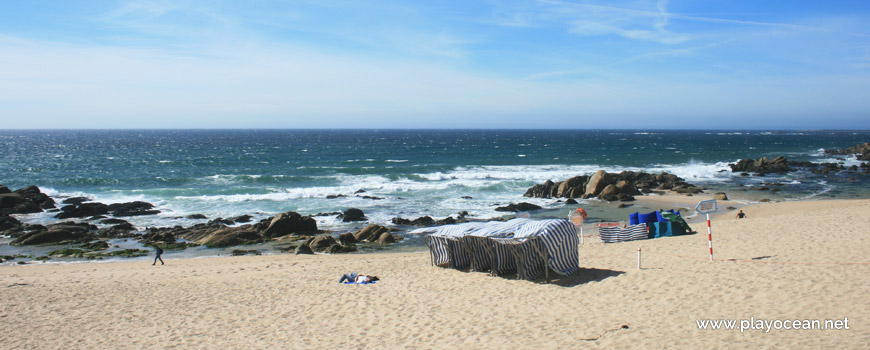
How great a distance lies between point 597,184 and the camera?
36031 millimetres

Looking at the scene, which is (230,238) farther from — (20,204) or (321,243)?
(20,204)

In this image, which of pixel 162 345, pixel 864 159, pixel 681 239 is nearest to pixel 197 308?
pixel 162 345

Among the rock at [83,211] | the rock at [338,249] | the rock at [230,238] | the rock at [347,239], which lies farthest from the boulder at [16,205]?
the rock at [338,249]

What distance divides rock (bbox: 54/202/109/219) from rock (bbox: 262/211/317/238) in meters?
13.7

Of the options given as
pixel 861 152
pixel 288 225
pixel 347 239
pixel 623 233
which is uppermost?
pixel 861 152

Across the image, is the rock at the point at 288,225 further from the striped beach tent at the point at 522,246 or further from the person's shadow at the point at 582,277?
the person's shadow at the point at 582,277

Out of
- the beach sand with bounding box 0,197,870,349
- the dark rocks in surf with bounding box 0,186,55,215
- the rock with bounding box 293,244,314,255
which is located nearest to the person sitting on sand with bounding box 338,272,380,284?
the beach sand with bounding box 0,197,870,349

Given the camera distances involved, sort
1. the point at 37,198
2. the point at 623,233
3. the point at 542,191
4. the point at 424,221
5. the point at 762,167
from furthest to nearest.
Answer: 1. the point at 762,167
2. the point at 542,191
3. the point at 37,198
4. the point at 424,221
5. the point at 623,233

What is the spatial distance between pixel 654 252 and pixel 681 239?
2.95 m

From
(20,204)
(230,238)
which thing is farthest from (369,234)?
(20,204)

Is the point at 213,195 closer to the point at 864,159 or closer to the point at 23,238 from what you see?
the point at 23,238

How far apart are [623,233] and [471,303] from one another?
951 centimetres

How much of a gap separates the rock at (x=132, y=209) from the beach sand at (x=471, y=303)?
1464 centimetres

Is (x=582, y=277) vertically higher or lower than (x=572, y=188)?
higher
